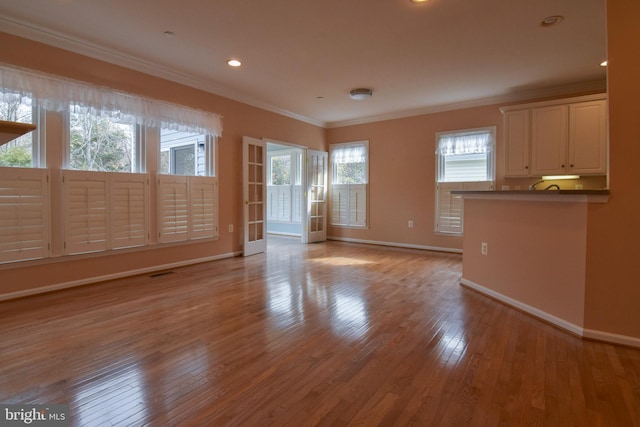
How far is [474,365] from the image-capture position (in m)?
1.92

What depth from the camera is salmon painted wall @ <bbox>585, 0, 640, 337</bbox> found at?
2174 mm

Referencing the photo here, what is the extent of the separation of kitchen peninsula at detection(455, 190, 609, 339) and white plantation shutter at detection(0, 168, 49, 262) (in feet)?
14.3

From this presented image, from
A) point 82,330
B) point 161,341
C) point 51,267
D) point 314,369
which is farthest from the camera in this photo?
point 51,267

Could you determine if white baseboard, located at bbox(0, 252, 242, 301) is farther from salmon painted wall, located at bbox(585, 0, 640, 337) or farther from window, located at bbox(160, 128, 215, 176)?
salmon painted wall, located at bbox(585, 0, 640, 337)

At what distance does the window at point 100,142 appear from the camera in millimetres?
3486

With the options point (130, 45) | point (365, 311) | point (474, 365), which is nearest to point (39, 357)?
point (365, 311)

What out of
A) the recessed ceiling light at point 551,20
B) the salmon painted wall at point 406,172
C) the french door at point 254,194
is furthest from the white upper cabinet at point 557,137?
the french door at point 254,194

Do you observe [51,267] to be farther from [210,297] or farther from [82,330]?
[210,297]

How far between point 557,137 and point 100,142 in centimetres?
594

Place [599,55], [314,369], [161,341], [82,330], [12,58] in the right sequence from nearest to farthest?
1. [314,369]
2. [161,341]
3. [82,330]
4. [12,58]
5. [599,55]

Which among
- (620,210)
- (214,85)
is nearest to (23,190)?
(214,85)

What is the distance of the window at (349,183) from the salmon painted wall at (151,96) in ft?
3.23

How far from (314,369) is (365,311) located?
1.04m

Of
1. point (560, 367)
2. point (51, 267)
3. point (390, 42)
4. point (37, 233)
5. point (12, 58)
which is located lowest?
point (560, 367)
